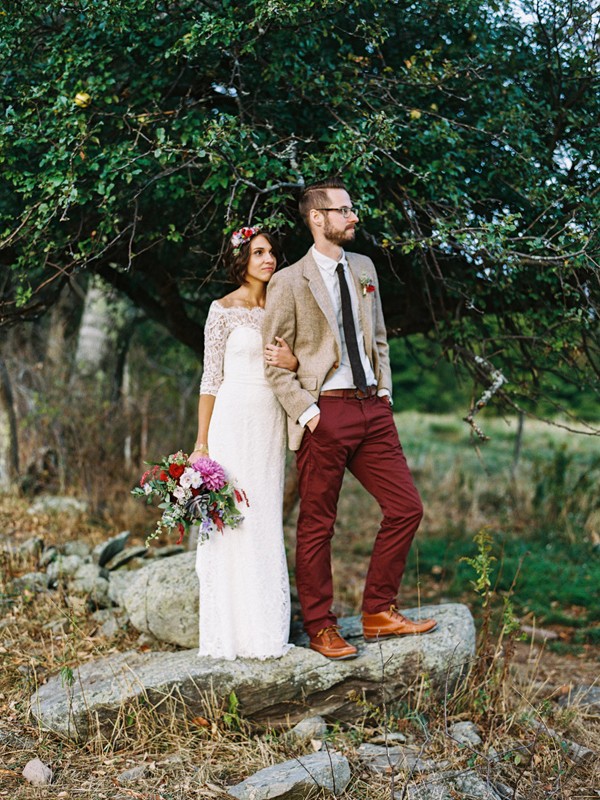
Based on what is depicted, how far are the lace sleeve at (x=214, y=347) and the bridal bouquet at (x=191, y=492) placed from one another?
425 millimetres

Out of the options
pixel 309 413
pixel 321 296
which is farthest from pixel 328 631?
pixel 321 296

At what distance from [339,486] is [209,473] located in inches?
28.0

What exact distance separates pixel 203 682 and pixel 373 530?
6.29m

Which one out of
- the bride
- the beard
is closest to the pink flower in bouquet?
the bride

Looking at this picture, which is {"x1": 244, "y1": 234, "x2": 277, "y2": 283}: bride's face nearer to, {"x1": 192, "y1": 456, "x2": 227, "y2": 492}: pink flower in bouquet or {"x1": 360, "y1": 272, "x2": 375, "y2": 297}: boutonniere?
{"x1": 360, "y1": 272, "x2": 375, "y2": 297}: boutonniere

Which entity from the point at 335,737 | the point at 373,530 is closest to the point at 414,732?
the point at 335,737

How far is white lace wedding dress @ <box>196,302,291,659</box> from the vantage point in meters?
4.43

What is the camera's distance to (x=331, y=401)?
4371 millimetres

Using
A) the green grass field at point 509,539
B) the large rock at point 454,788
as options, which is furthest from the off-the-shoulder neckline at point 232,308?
the large rock at point 454,788

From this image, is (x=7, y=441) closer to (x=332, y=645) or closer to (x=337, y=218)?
(x=332, y=645)

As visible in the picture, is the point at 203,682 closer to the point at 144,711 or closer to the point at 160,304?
the point at 144,711

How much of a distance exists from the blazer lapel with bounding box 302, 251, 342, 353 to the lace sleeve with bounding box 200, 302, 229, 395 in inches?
20.3

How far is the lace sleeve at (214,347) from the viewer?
14.7ft

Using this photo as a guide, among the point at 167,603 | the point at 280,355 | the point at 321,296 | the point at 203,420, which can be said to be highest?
the point at 321,296
